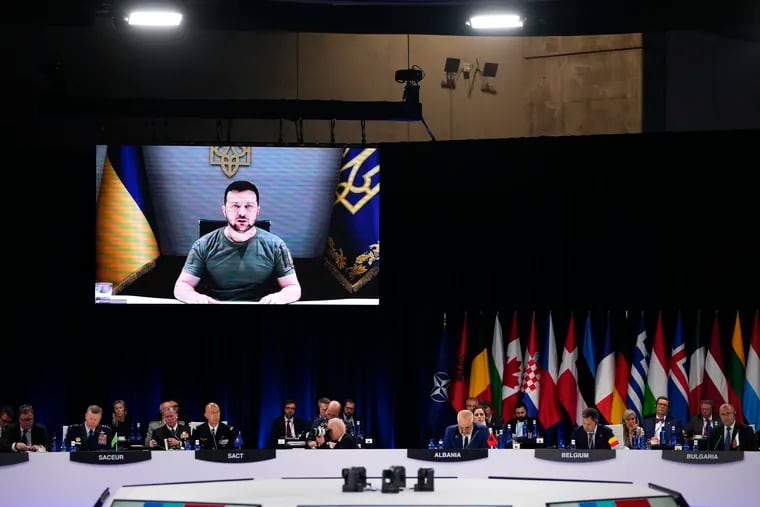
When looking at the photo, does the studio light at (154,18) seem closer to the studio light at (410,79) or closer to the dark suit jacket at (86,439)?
the studio light at (410,79)

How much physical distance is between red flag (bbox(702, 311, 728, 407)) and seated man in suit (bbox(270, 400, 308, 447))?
4305mm

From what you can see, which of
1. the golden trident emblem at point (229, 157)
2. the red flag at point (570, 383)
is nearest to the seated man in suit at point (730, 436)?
the red flag at point (570, 383)

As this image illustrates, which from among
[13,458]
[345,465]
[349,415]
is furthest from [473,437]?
[13,458]

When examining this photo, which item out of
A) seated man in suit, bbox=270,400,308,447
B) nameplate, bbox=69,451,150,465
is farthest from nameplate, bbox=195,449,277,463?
seated man in suit, bbox=270,400,308,447

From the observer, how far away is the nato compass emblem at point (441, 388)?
14461 millimetres

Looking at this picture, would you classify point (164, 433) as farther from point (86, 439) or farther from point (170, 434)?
point (86, 439)

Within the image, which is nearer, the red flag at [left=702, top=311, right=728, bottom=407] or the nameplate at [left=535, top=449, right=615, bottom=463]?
the nameplate at [left=535, top=449, right=615, bottom=463]

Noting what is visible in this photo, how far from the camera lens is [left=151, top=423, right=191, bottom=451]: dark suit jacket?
1135 cm

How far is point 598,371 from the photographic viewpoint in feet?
45.7

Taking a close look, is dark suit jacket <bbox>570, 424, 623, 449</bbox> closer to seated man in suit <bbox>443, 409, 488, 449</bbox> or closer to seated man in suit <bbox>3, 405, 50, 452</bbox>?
seated man in suit <bbox>443, 409, 488, 449</bbox>

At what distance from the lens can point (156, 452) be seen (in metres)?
10.2

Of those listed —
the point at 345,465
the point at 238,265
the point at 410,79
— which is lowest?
the point at 345,465

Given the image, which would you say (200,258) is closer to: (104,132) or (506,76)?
(104,132)

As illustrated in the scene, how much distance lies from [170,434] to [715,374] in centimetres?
572
